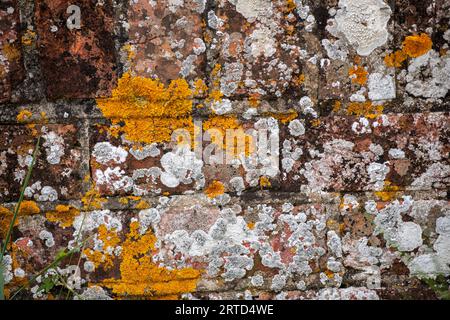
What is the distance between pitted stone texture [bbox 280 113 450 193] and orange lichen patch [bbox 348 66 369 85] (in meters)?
0.10

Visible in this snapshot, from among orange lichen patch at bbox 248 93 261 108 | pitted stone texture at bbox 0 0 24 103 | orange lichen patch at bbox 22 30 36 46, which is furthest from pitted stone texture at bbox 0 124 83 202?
orange lichen patch at bbox 248 93 261 108

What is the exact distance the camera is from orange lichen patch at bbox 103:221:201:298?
1.08 meters

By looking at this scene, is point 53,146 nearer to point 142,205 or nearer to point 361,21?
point 142,205

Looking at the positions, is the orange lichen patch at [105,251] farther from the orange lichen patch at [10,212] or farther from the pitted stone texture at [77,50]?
the pitted stone texture at [77,50]

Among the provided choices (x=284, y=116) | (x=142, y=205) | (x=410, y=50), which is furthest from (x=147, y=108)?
(x=410, y=50)

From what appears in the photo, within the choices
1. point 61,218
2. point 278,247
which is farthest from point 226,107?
point 61,218

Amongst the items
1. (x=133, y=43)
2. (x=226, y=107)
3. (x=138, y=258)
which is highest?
(x=133, y=43)

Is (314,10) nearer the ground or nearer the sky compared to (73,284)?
nearer the sky

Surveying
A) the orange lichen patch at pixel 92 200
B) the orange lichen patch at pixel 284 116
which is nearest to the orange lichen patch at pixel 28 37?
the orange lichen patch at pixel 92 200

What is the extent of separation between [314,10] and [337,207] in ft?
1.70

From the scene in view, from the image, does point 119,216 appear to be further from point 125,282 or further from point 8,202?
point 8,202

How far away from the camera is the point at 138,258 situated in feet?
3.55

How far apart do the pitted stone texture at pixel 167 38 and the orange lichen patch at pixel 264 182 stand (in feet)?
1.03

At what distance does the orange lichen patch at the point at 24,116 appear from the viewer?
1041 millimetres
